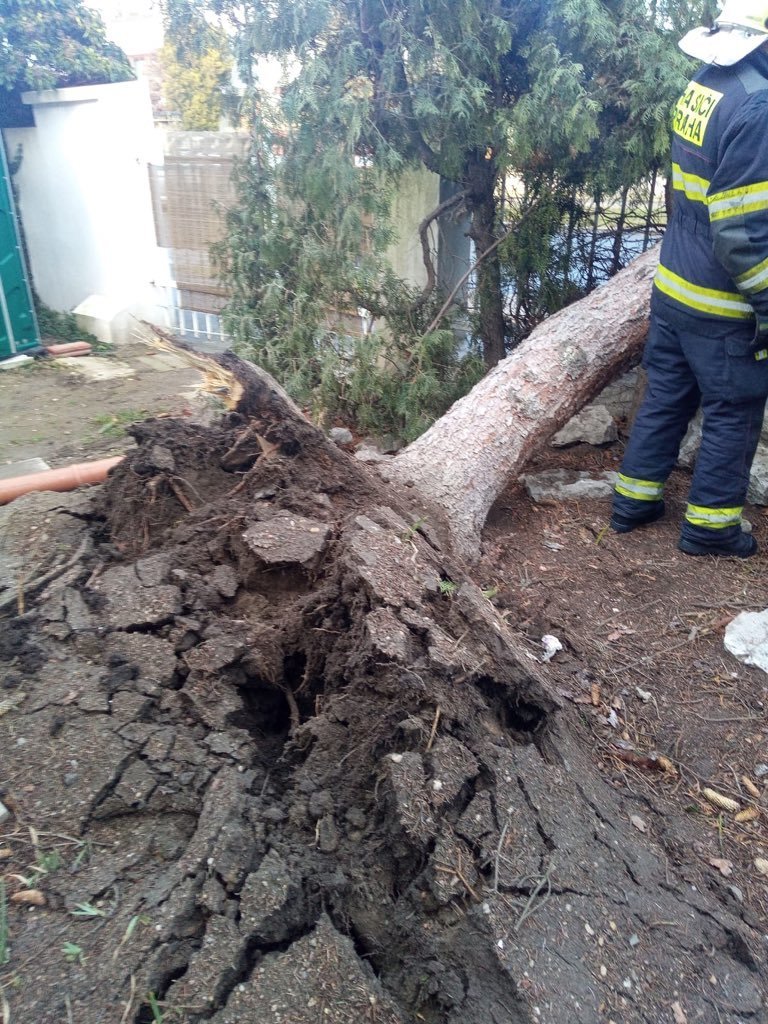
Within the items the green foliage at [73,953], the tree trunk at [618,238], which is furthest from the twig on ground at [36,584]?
the tree trunk at [618,238]

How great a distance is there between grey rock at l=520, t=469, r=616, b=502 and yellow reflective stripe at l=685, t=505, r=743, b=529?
788mm

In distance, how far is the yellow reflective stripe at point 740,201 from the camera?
321 centimetres

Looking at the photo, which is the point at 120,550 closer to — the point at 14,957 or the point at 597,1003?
the point at 14,957

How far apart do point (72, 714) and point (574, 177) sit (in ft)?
14.5

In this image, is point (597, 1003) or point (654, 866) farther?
point (654, 866)

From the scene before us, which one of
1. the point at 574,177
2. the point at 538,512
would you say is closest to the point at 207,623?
the point at 538,512

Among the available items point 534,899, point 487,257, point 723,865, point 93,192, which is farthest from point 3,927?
point 93,192

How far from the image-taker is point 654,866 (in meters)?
2.25

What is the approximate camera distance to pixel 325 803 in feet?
7.42

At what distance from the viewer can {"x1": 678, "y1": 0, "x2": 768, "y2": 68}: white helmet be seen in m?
3.25

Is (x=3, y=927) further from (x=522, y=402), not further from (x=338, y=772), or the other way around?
(x=522, y=402)

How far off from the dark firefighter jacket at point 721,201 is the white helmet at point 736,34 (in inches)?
2.4

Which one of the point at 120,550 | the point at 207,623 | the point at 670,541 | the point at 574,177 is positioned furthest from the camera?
the point at 574,177

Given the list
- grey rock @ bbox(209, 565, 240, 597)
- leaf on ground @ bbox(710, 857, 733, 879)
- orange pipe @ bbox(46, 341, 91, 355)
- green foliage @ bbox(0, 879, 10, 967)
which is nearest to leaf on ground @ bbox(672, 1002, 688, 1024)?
leaf on ground @ bbox(710, 857, 733, 879)
